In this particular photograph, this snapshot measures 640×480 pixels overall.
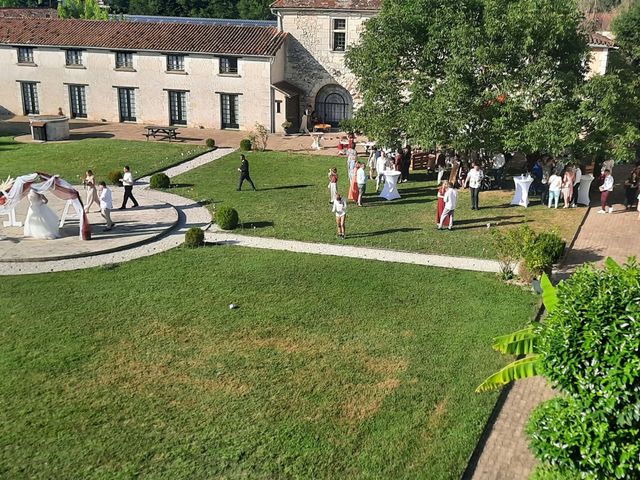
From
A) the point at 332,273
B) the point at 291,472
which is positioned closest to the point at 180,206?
the point at 332,273

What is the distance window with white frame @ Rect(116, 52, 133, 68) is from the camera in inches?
1635

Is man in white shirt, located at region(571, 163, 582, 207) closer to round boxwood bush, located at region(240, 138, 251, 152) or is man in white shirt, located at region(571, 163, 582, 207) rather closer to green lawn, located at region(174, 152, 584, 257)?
green lawn, located at region(174, 152, 584, 257)

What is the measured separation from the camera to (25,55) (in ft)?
141

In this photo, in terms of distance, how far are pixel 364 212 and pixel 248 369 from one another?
1203cm

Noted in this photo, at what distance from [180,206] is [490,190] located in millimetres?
12293

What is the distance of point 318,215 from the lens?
910 inches

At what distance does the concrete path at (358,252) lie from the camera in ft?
60.5

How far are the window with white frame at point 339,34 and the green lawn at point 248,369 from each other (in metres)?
26.0

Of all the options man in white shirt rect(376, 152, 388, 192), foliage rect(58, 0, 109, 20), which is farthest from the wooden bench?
foliage rect(58, 0, 109, 20)

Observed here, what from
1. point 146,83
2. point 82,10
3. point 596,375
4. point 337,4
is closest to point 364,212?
point 596,375

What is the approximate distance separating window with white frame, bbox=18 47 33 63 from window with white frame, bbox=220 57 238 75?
1266 centimetres

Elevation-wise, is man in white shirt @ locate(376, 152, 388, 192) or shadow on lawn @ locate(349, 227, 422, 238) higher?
man in white shirt @ locate(376, 152, 388, 192)

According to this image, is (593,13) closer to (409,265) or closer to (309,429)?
(409,265)

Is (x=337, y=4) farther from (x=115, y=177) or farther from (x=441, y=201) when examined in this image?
(x=441, y=201)
